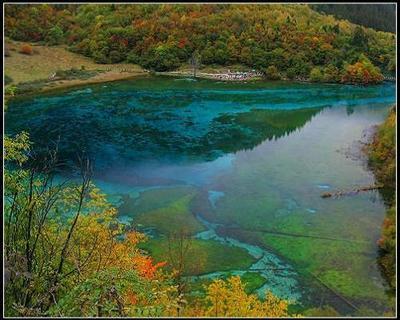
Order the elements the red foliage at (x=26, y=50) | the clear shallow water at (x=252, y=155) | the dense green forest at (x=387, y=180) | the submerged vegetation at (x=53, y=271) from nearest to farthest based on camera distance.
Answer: the submerged vegetation at (x=53, y=271)
the dense green forest at (x=387, y=180)
the clear shallow water at (x=252, y=155)
the red foliage at (x=26, y=50)

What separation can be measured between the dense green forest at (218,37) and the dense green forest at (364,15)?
10738mm

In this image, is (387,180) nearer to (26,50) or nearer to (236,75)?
(236,75)

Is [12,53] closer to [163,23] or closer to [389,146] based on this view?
[163,23]

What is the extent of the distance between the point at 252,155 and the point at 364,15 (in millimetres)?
63421

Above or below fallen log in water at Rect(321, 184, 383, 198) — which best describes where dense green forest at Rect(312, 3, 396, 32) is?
above

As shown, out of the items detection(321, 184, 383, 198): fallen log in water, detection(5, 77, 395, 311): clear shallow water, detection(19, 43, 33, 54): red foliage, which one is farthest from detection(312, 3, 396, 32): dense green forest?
detection(321, 184, 383, 198): fallen log in water

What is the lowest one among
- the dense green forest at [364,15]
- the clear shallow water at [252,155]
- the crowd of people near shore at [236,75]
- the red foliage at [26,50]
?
the clear shallow water at [252,155]

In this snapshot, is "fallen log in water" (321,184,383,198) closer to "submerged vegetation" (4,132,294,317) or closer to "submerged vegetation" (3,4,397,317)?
"submerged vegetation" (3,4,397,317)

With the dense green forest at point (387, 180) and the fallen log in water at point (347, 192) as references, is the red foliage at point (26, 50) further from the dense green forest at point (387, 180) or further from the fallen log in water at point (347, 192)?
the fallen log in water at point (347, 192)

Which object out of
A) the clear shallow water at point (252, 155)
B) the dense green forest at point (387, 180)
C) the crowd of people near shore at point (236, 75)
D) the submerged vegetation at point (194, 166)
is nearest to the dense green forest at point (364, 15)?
the submerged vegetation at point (194, 166)

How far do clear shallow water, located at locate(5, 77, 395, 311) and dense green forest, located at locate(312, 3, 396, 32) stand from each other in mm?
33286

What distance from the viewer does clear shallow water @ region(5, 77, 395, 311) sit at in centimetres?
2159

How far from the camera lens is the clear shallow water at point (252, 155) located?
70.8 ft

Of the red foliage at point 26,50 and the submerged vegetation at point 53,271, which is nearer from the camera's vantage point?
the submerged vegetation at point 53,271
